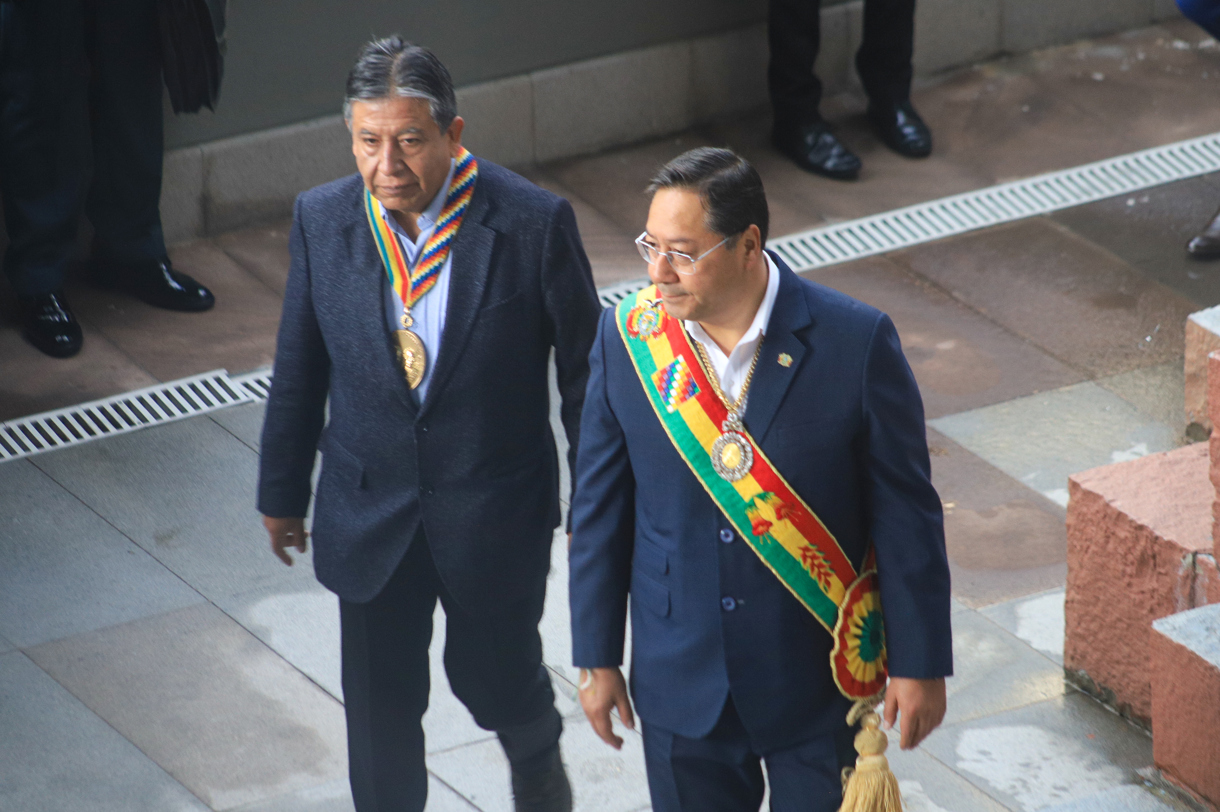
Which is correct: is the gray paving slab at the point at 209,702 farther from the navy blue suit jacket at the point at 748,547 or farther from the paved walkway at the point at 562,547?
the navy blue suit jacket at the point at 748,547

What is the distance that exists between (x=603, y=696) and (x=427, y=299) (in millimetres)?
918

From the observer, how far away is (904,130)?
27.9ft

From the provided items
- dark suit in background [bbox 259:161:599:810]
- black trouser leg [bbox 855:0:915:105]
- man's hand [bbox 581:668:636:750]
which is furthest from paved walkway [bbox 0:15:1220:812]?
man's hand [bbox 581:668:636:750]

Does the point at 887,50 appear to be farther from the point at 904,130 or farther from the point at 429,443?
the point at 429,443

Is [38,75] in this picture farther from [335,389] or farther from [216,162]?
[335,389]

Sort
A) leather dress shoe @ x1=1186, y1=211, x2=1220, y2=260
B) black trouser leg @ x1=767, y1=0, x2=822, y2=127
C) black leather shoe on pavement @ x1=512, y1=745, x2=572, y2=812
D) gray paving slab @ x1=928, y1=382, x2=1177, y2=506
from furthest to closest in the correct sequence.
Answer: black trouser leg @ x1=767, y1=0, x2=822, y2=127 → leather dress shoe @ x1=1186, y1=211, x2=1220, y2=260 → gray paving slab @ x1=928, y1=382, x2=1177, y2=506 → black leather shoe on pavement @ x1=512, y1=745, x2=572, y2=812

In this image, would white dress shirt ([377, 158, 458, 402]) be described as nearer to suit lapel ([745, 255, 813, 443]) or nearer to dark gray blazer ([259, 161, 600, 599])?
dark gray blazer ([259, 161, 600, 599])

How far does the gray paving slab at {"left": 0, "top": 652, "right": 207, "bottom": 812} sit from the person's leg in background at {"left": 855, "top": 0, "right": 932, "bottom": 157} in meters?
5.16

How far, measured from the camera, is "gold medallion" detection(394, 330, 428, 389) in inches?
142

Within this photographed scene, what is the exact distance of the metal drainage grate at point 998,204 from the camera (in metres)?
7.62

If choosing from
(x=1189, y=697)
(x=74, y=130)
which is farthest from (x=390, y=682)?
(x=74, y=130)

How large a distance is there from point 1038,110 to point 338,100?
357cm

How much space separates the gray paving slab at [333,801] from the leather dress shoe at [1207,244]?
4488 millimetres

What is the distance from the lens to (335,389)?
3.71m
